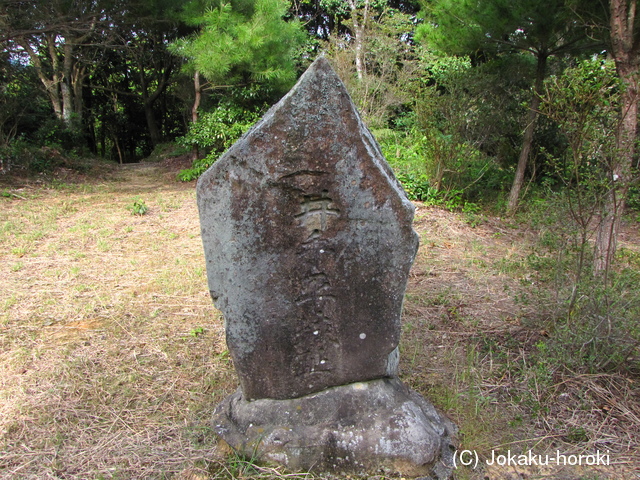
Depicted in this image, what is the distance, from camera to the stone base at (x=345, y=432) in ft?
7.02

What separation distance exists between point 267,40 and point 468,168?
4955 millimetres

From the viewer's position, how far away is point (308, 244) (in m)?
2.11

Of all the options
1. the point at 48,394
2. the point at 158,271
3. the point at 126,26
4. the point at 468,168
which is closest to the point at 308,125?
the point at 48,394

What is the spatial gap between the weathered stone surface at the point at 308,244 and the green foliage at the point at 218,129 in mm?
8163

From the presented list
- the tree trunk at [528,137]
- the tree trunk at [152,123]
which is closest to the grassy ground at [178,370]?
the tree trunk at [528,137]

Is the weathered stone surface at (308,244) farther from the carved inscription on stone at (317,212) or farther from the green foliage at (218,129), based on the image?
the green foliage at (218,129)

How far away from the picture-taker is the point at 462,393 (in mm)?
2748

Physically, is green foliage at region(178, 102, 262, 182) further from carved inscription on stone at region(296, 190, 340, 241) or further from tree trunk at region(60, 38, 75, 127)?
carved inscription on stone at region(296, 190, 340, 241)

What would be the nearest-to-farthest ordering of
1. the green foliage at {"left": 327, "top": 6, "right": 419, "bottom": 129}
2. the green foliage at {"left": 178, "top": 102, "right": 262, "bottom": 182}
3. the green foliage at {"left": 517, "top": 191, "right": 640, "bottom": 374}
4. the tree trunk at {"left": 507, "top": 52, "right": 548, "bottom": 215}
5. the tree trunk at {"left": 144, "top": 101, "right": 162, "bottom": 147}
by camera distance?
the green foliage at {"left": 517, "top": 191, "right": 640, "bottom": 374}, the tree trunk at {"left": 507, "top": 52, "right": 548, "bottom": 215}, the green foliage at {"left": 178, "top": 102, "right": 262, "bottom": 182}, the green foliage at {"left": 327, "top": 6, "right": 419, "bottom": 129}, the tree trunk at {"left": 144, "top": 101, "right": 162, "bottom": 147}

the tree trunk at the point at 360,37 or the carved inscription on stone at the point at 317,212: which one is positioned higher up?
the tree trunk at the point at 360,37

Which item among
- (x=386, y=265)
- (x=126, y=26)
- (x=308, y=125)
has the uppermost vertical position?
(x=126, y=26)

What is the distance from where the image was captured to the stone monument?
1.97 m

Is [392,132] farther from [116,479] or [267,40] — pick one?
[116,479]

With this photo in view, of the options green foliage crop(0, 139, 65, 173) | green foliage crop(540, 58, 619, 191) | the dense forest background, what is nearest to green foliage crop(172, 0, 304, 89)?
the dense forest background
